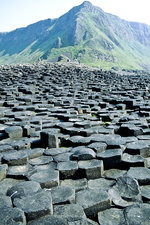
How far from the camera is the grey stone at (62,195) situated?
276 centimetres

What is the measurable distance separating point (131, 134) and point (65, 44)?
134 meters

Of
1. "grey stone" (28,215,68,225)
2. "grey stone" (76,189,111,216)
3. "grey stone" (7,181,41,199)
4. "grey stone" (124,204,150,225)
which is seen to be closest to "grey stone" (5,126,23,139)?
"grey stone" (7,181,41,199)

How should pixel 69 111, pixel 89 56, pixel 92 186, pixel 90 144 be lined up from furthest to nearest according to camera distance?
pixel 89 56, pixel 69 111, pixel 90 144, pixel 92 186

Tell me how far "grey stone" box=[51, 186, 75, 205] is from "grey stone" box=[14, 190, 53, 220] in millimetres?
112

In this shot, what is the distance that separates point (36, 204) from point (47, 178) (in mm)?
648

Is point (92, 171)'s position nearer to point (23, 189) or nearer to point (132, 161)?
point (132, 161)

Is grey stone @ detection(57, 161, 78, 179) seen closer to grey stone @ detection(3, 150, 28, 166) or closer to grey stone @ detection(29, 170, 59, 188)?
grey stone @ detection(29, 170, 59, 188)

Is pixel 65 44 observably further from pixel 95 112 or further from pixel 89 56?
pixel 95 112

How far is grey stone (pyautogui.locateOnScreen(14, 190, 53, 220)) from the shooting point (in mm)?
2477

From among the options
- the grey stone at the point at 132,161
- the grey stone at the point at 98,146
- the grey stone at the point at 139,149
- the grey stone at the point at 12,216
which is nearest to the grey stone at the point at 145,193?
the grey stone at the point at 132,161

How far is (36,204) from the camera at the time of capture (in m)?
2.59

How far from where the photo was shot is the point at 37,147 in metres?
4.44

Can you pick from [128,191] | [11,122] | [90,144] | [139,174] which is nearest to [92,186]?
[128,191]

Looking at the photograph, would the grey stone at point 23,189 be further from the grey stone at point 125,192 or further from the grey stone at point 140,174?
the grey stone at point 140,174
